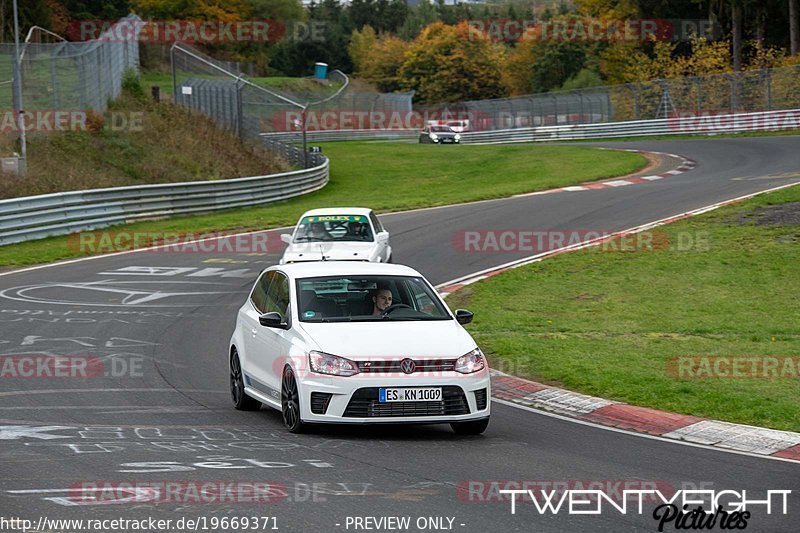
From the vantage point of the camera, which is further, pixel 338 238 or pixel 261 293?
pixel 338 238

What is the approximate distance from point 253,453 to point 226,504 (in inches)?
70.6

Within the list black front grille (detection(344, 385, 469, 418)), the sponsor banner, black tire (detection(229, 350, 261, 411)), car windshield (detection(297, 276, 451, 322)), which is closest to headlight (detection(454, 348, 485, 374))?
black front grille (detection(344, 385, 469, 418))

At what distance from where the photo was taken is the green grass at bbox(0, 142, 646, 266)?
31748 millimetres

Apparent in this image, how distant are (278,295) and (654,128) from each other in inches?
2085

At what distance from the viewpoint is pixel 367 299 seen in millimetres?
11328

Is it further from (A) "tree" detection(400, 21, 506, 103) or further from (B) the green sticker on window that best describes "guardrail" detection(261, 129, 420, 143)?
(B) the green sticker on window

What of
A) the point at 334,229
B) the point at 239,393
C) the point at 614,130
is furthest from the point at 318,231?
the point at 614,130

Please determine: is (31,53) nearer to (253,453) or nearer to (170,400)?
(170,400)

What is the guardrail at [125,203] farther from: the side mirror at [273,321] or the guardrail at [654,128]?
the guardrail at [654,128]

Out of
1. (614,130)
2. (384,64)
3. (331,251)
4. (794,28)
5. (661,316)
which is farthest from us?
(384,64)

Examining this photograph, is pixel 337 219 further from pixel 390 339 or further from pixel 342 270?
pixel 390 339

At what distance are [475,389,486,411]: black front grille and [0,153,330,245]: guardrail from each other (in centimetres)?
2048

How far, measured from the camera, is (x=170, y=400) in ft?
39.7

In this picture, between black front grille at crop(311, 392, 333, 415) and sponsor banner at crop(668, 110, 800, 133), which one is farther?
sponsor banner at crop(668, 110, 800, 133)
